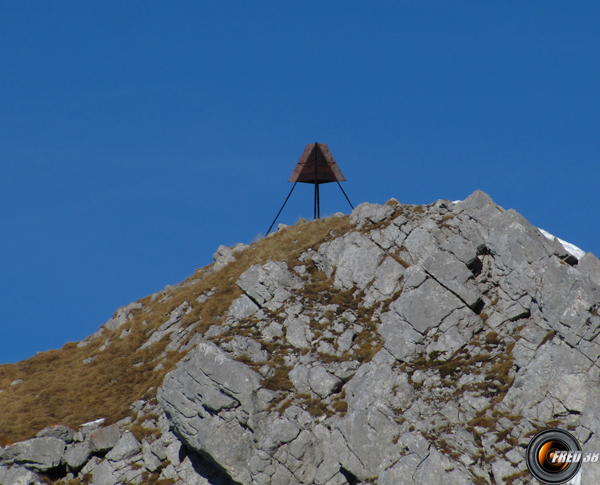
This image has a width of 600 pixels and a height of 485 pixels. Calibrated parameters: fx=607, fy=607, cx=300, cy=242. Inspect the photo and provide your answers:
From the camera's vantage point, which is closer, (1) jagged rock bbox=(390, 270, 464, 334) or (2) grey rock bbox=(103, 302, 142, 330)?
(1) jagged rock bbox=(390, 270, 464, 334)

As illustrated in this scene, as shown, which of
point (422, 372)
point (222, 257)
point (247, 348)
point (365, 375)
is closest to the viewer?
point (422, 372)

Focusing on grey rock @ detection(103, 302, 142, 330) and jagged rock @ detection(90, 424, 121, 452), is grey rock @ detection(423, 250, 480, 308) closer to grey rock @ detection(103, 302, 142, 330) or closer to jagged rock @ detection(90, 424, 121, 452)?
jagged rock @ detection(90, 424, 121, 452)

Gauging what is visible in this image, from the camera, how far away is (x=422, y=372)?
29.4 meters

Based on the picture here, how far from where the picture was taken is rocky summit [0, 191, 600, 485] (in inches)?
1017

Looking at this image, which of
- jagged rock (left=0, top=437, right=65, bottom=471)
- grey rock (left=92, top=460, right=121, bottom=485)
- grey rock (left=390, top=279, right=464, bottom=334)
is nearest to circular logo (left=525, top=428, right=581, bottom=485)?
grey rock (left=390, top=279, right=464, bottom=334)

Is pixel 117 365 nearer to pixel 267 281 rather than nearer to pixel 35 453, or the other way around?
pixel 35 453

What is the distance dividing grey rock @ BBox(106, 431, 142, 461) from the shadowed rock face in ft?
12.3

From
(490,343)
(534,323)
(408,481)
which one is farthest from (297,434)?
(534,323)

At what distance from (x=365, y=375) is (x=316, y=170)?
24107mm

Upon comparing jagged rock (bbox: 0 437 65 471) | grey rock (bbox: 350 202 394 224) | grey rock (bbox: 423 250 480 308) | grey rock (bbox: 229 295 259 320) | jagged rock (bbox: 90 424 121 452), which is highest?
grey rock (bbox: 350 202 394 224)

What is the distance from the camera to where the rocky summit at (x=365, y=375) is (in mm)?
25844

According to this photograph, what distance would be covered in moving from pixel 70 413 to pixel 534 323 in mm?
29039

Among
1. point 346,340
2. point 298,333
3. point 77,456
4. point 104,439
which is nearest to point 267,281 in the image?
point 298,333

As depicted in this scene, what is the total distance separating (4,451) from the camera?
3500cm
